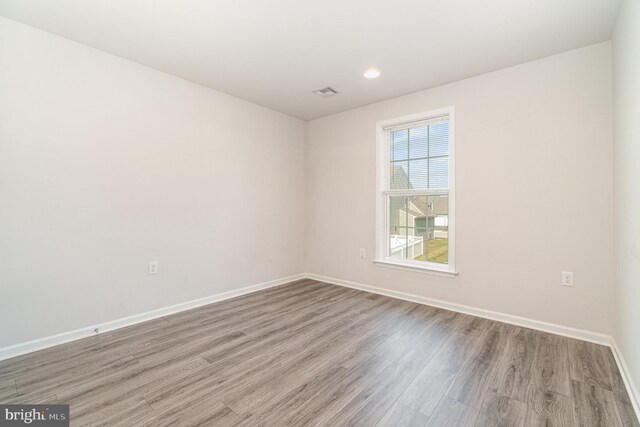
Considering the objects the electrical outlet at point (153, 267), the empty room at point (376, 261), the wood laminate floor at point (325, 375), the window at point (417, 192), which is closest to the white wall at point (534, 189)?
the empty room at point (376, 261)

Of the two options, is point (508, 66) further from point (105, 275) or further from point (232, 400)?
point (105, 275)

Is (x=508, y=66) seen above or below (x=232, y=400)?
above

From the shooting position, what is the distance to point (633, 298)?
5.44ft

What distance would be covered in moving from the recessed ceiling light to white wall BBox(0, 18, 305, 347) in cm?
159

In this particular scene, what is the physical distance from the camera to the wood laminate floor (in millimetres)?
1507

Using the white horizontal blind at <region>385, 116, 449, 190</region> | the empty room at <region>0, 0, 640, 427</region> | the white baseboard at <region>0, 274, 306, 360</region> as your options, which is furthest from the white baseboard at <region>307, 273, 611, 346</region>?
the white baseboard at <region>0, 274, 306, 360</region>

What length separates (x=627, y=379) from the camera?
5.72 ft

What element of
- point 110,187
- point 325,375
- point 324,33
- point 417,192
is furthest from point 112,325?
point 417,192

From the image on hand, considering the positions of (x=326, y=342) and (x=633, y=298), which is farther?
(x=326, y=342)

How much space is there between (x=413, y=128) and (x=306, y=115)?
1595 millimetres

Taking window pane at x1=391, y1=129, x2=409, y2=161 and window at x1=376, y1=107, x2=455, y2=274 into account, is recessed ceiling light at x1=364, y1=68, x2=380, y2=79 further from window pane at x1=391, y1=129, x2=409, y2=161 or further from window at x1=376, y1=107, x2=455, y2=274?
window pane at x1=391, y1=129, x2=409, y2=161

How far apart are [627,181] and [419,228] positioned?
1845mm

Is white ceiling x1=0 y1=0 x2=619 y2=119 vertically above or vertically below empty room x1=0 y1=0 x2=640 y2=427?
above

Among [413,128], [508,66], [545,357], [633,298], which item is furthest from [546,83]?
[545,357]
